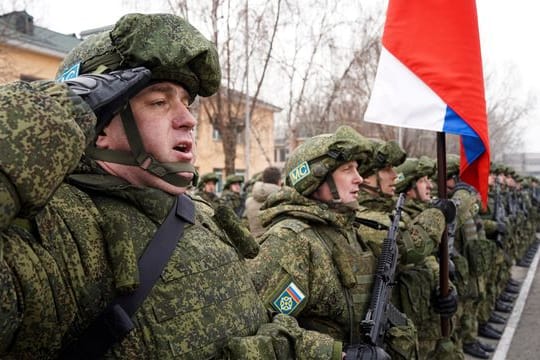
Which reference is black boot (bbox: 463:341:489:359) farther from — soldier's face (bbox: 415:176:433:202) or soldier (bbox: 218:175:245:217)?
soldier (bbox: 218:175:245:217)

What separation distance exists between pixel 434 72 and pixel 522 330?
5362 millimetres

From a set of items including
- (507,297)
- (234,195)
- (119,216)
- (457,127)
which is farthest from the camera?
(234,195)

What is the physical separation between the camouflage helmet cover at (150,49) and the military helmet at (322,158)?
5.22ft

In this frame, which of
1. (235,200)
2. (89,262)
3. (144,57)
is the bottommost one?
(235,200)

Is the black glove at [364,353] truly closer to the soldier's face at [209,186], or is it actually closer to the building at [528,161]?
the soldier's face at [209,186]

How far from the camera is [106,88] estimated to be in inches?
43.7

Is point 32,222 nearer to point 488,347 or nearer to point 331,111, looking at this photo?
point 488,347

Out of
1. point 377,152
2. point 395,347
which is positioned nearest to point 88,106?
point 395,347

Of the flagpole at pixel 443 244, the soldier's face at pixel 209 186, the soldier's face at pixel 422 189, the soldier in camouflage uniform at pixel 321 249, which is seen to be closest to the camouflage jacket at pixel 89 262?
the soldier in camouflage uniform at pixel 321 249

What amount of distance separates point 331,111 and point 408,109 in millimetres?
15825

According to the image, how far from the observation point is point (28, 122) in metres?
0.90

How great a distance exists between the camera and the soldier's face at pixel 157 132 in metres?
1.46

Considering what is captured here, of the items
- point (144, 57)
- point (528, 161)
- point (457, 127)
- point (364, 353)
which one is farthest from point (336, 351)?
point (528, 161)

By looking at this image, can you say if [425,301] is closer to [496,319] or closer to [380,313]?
[380,313]
